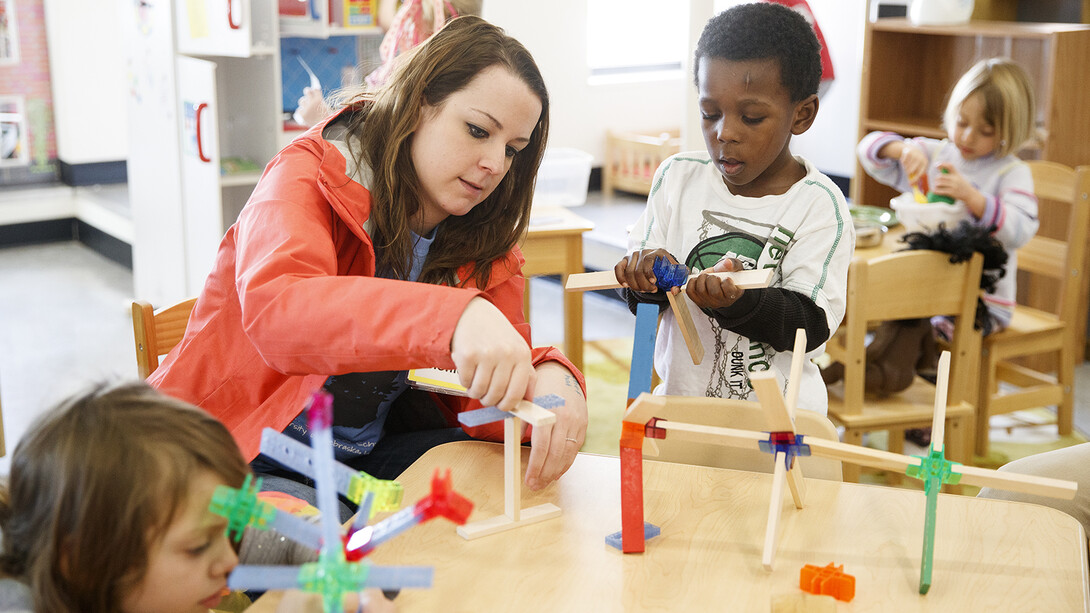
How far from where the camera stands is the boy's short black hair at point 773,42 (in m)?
1.46

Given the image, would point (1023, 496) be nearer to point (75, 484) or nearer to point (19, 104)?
point (75, 484)

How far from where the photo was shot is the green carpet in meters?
2.90

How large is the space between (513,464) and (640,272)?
1.24ft

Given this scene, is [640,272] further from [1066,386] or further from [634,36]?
[634,36]

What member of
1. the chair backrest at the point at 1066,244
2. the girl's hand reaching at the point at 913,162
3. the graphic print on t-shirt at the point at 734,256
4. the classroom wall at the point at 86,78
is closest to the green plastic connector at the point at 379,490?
the graphic print on t-shirt at the point at 734,256

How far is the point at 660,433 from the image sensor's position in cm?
100

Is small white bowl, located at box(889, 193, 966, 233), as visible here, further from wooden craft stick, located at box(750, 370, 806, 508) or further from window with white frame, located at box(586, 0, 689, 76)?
window with white frame, located at box(586, 0, 689, 76)

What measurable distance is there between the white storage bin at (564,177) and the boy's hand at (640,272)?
2914 mm

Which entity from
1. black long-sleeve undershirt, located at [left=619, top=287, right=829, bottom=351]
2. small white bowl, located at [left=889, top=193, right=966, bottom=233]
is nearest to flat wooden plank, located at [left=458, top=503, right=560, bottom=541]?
black long-sleeve undershirt, located at [left=619, top=287, right=829, bottom=351]

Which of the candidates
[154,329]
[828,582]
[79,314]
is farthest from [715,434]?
[79,314]

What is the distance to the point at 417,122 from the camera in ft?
4.18

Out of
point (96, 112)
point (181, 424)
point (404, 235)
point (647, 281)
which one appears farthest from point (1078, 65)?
point (96, 112)

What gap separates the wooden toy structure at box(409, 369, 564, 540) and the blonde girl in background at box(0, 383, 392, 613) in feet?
0.69

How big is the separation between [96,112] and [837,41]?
3.79 meters
